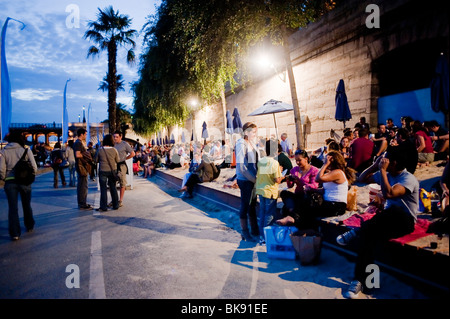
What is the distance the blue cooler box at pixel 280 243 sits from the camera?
4.23 m

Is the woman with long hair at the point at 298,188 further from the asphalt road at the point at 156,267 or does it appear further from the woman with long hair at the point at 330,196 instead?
the asphalt road at the point at 156,267

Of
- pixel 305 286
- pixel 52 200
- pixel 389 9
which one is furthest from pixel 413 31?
pixel 52 200

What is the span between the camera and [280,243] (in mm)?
4250

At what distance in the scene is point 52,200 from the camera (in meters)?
9.41

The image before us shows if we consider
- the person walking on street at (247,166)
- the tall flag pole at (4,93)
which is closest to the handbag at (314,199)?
Answer: the person walking on street at (247,166)

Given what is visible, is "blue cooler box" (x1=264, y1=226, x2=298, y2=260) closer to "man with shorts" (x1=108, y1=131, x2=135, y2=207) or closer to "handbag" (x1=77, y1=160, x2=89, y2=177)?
"man with shorts" (x1=108, y1=131, x2=135, y2=207)

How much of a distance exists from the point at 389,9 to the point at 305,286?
32.0 feet

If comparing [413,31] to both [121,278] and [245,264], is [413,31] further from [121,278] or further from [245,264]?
[121,278]

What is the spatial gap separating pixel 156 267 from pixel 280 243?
1.84 m

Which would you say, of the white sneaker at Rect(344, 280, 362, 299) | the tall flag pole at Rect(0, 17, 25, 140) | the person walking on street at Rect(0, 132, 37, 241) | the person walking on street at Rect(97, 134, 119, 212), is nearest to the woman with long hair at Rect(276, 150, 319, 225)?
the white sneaker at Rect(344, 280, 362, 299)

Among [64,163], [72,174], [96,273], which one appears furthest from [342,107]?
[72,174]

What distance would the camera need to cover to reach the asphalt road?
3.18 m

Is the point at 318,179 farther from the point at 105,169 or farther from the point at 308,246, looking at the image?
the point at 105,169

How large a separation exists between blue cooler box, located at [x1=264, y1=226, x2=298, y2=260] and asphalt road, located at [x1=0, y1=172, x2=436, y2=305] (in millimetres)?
164
